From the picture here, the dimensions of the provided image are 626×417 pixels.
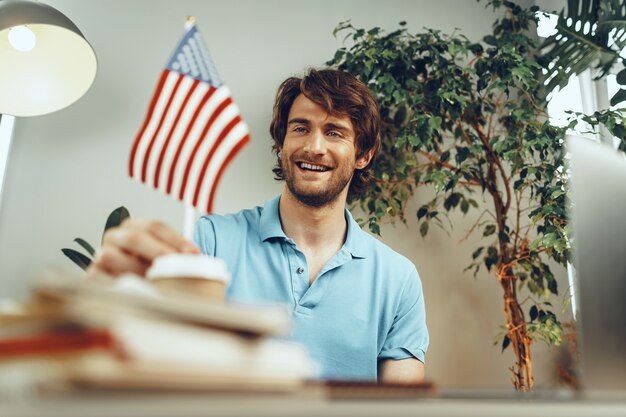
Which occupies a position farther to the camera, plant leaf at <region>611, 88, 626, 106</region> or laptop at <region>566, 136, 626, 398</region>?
plant leaf at <region>611, 88, 626, 106</region>

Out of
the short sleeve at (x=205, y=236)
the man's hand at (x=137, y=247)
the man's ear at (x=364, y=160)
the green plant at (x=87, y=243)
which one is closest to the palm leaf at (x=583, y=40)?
the man's ear at (x=364, y=160)

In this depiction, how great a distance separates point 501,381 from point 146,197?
189 centimetres

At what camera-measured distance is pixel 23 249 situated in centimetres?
269

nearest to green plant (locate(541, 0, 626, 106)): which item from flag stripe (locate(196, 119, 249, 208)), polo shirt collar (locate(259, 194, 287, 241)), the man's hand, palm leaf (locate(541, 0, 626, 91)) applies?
palm leaf (locate(541, 0, 626, 91))

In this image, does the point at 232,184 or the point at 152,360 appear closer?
the point at 152,360

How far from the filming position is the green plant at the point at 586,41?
9.27 feet

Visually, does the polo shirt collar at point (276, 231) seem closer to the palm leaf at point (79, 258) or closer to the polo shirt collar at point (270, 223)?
the polo shirt collar at point (270, 223)

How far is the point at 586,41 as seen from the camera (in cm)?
288

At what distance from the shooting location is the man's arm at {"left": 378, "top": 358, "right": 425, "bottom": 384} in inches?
67.2

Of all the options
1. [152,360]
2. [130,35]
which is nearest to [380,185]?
[130,35]

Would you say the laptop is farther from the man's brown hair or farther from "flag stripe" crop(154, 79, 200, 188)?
the man's brown hair

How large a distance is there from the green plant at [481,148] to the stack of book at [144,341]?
7.43ft

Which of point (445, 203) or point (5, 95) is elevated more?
point (5, 95)

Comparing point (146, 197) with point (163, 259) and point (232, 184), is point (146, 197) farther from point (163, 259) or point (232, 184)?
point (163, 259)
